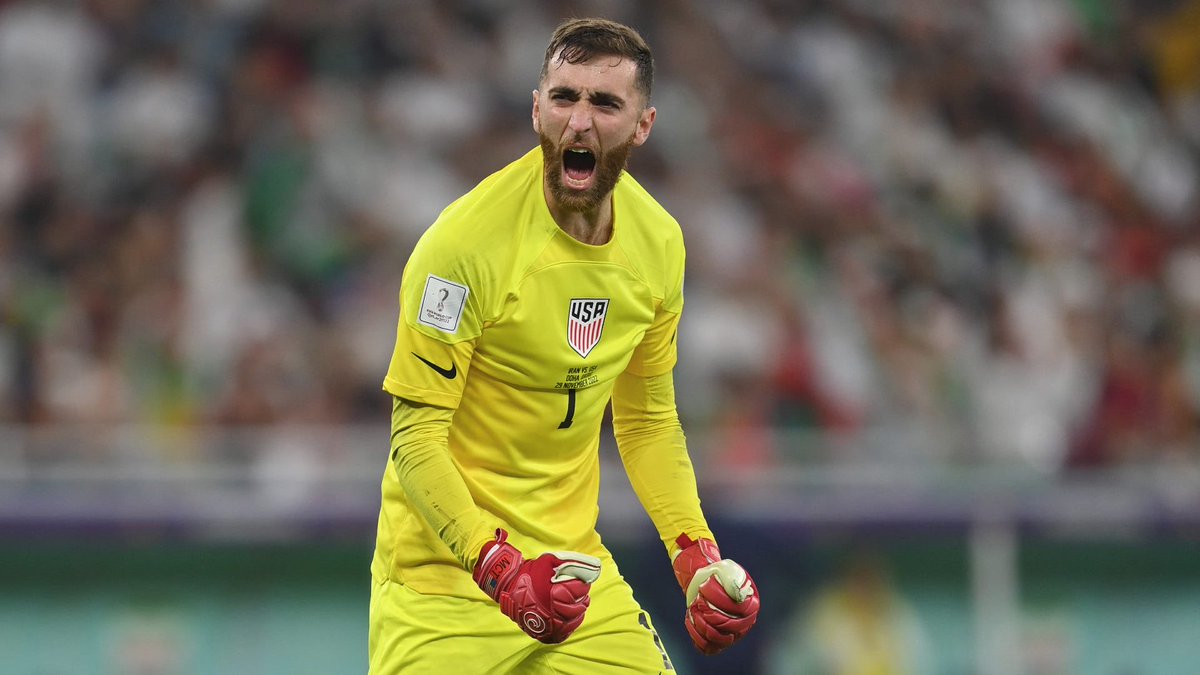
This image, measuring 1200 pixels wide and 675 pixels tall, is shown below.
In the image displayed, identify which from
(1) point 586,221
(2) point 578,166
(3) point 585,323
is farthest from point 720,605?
(2) point 578,166

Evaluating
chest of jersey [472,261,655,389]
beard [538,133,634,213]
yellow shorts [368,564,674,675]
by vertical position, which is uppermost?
beard [538,133,634,213]

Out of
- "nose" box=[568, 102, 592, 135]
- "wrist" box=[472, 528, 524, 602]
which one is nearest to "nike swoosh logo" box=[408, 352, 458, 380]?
"wrist" box=[472, 528, 524, 602]

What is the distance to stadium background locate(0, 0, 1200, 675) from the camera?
8.30 meters

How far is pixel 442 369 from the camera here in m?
4.41

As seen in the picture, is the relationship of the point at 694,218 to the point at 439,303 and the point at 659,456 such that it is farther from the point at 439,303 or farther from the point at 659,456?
the point at 439,303

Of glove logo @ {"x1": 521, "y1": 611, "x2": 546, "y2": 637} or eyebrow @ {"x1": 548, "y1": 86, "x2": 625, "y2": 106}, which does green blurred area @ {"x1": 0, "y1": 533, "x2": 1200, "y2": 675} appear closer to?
glove logo @ {"x1": 521, "y1": 611, "x2": 546, "y2": 637}

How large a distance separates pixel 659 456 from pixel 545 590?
1.04 metres

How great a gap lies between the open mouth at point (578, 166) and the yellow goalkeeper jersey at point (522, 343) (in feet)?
0.46

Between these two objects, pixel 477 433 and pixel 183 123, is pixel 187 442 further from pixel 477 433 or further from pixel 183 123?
pixel 477 433

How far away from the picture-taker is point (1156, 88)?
13.7 meters

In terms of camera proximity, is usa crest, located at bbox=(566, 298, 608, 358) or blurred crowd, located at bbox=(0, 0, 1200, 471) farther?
blurred crowd, located at bbox=(0, 0, 1200, 471)

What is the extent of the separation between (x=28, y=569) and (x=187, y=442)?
93 centimetres

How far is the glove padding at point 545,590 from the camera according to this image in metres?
4.10

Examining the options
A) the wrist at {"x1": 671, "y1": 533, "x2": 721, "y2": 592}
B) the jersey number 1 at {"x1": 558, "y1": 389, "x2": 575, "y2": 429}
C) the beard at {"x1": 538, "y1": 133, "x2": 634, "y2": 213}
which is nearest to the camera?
the beard at {"x1": 538, "y1": 133, "x2": 634, "y2": 213}
